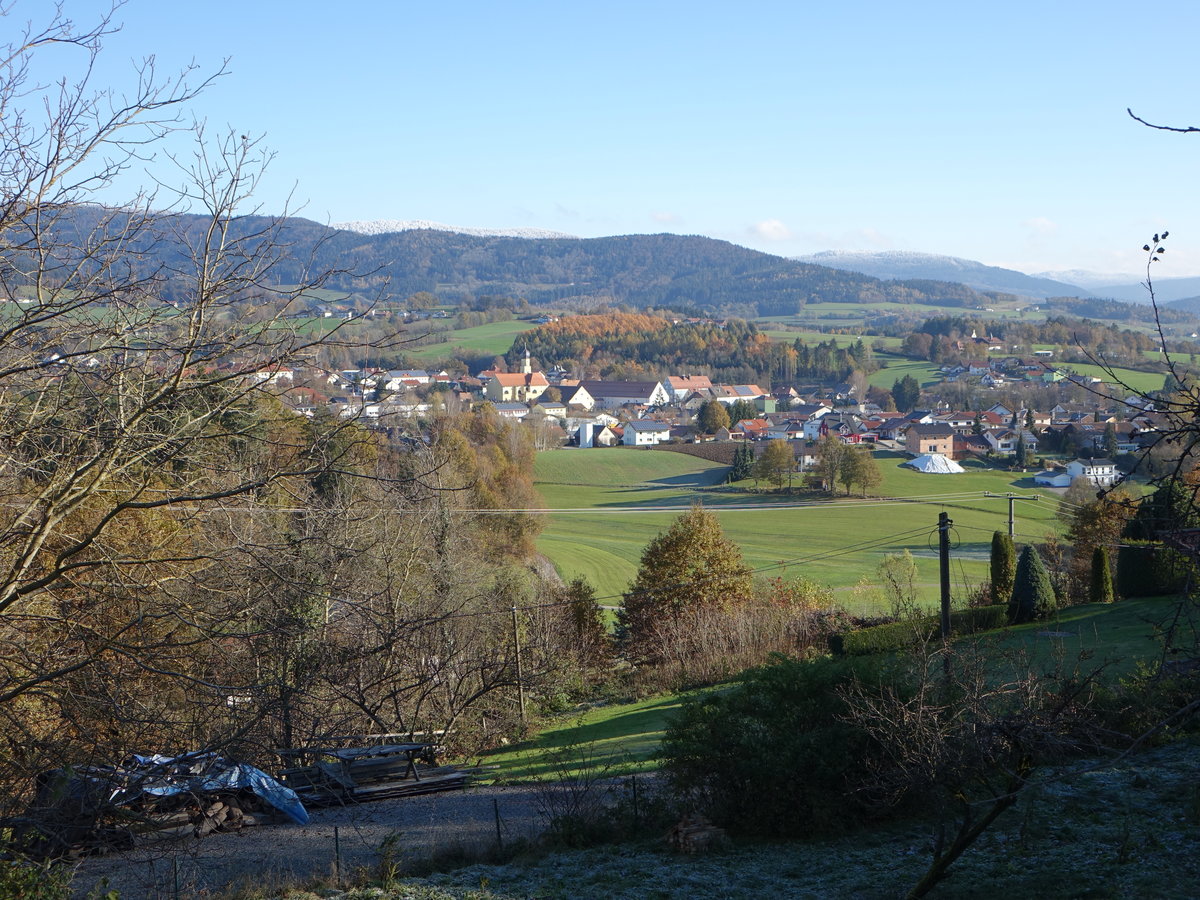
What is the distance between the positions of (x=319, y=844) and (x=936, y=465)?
51.9 m

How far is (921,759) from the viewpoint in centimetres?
722

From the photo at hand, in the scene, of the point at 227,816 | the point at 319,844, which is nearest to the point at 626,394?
the point at 227,816

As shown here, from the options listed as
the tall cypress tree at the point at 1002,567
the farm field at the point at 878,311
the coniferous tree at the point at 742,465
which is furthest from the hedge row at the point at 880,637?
the farm field at the point at 878,311

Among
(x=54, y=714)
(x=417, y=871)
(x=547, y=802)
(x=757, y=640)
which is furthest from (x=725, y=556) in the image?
(x=54, y=714)

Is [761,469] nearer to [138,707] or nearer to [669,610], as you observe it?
[669,610]

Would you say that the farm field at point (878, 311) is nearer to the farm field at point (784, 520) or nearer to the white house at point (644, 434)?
the white house at point (644, 434)

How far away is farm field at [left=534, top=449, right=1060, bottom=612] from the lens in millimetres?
40594

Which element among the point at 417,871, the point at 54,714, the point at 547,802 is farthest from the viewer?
the point at 547,802

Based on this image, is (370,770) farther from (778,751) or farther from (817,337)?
(817,337)

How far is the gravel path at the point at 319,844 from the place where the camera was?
9.09 meters

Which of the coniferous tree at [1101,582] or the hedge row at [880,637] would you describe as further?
the coniferous tree at [1101,582]

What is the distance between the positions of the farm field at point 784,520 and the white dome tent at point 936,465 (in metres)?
0.97

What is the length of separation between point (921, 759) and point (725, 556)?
22.6m

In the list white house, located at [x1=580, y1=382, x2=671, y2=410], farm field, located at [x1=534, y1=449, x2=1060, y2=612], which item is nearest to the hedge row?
farm field, located at [x1=534, y1=449, x2=1060, y2=612]
